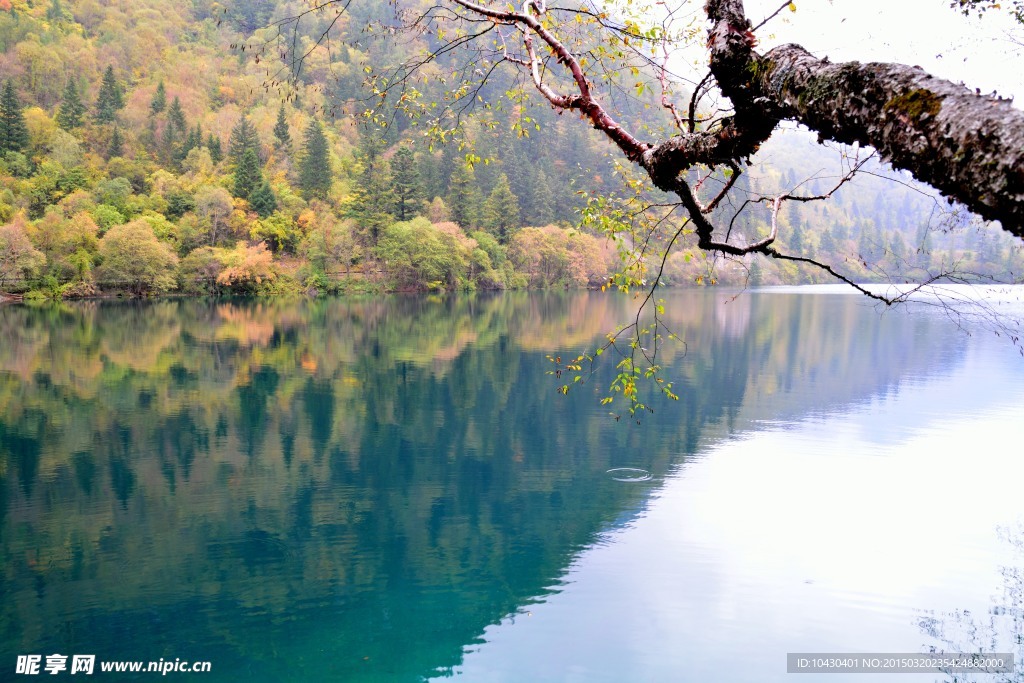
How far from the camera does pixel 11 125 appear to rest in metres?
55.5

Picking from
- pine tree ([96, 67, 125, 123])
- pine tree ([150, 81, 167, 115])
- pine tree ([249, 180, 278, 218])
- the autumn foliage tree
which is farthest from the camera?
pine tree ([150, 81, 167, 115])

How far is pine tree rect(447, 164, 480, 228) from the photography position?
2640 inches

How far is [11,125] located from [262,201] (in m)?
19.6

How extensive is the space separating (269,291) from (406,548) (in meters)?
50.2

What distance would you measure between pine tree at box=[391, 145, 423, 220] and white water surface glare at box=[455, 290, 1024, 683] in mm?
52219

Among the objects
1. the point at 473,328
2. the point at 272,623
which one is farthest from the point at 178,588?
the point at 473,328

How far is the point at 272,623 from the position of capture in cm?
724

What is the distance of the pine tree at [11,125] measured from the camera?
181 feet

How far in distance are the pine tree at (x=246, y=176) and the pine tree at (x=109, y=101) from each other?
18.5 m

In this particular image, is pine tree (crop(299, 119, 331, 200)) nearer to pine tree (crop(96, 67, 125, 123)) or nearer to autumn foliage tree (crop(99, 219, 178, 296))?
autumn foliage tree (crop(99, 219, 178, 296))

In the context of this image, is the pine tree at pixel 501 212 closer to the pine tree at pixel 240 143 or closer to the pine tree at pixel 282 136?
the pine tree at pixel 240 143

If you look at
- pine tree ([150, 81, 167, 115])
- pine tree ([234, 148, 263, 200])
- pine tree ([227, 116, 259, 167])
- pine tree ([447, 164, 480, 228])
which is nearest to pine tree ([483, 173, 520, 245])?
pine tree ([447, 164, 480, 228])

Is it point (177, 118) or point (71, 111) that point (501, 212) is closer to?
point (177, 118)

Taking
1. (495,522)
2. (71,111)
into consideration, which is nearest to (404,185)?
(71,111)
